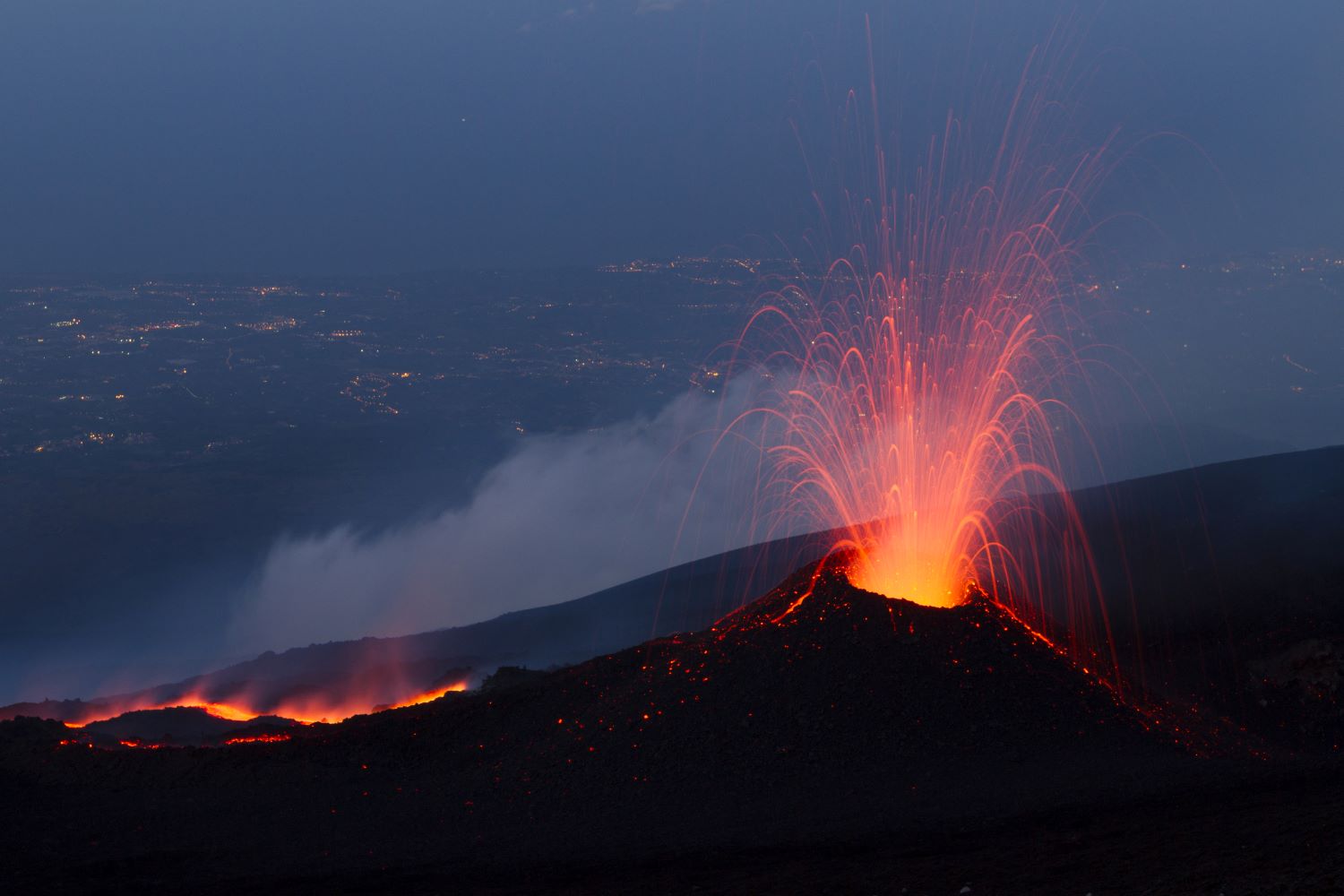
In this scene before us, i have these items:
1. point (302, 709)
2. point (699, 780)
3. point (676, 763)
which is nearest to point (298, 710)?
point (302, 709)

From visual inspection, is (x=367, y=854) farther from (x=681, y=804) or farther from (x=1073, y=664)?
(x=1073, y=664)

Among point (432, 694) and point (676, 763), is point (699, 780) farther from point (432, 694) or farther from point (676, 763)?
point (432, 694)

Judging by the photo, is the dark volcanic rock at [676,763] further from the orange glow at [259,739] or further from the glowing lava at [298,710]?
the glowing lava at [298,710]

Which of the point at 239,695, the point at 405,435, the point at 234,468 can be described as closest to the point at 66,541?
the point at 234,468

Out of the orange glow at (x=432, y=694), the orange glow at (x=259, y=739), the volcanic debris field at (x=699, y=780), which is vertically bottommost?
the volcanic debris field at (x=699, y=780)

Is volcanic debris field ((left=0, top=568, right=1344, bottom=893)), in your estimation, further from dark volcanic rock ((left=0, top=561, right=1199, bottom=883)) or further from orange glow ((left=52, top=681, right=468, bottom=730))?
orange glow ((left=52, top=681, right=468, bottom=730))

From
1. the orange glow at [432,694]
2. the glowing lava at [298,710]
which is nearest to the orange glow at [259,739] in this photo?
the glowing lava at [298,710]
